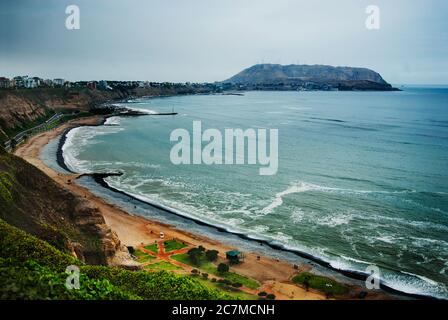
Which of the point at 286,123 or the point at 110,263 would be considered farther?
the point at 286,123

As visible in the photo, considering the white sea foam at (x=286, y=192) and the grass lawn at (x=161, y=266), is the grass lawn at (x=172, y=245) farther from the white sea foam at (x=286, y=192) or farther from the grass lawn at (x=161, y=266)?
the white sea foam at (x=286, y=192)

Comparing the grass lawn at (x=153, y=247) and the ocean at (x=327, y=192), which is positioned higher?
the ocean at (x=327, y=192)

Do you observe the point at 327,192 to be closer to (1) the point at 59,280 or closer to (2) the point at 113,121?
(1) the point at 59,280

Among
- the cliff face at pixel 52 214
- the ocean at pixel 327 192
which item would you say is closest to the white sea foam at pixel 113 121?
the ocean at pixel 327 192

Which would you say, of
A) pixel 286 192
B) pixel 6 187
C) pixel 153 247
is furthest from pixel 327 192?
pixel 6 187

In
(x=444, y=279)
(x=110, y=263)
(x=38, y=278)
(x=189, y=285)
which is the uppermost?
(x=38, y=278)
